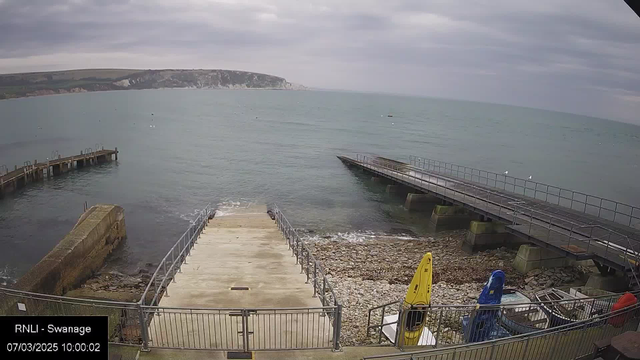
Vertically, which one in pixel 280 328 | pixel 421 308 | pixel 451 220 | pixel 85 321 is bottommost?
pixel 451 220

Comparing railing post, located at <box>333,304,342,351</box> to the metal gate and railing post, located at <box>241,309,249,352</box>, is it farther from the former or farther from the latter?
railing post, located at <box>241,309,249,352</box>

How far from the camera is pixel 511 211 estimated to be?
80.7 ft

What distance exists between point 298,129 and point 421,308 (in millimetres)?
96445

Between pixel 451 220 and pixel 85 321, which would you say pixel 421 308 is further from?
pixel 451 220

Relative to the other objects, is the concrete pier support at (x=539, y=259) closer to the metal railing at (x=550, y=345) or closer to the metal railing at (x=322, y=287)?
the metal railing at (x=550, y=345)

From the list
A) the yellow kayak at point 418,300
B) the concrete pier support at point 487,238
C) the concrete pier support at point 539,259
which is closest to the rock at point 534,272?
the concrete pier support at point 539,259

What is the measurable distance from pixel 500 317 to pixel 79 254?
63.2 feet

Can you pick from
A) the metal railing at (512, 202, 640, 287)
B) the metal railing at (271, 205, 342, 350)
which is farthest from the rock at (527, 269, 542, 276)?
the metal railing at (271, 205, 342, 350)

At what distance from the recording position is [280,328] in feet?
30.3

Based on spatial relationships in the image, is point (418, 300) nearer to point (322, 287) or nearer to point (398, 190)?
point (322, 287)

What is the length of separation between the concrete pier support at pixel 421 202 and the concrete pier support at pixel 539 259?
1343 centimetres

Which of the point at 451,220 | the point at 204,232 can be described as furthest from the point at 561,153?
the point at 204,232

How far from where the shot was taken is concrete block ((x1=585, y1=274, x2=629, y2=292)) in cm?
1631

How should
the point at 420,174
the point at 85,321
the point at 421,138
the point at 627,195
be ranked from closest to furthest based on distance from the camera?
the point at 85,321 → the point at 420,174 → the point at 627,195 → the point at 421,138
